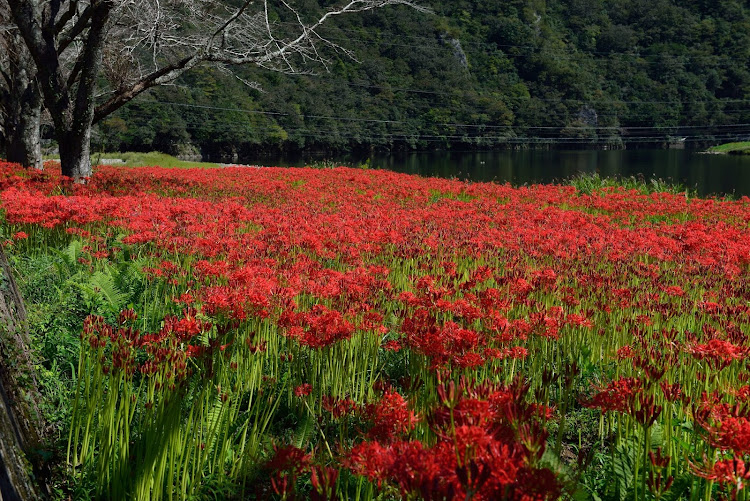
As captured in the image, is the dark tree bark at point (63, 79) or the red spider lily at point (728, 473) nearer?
the red spider lily at point (728, 473)

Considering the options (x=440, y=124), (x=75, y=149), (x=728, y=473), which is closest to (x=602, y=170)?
(x=75, y=149)

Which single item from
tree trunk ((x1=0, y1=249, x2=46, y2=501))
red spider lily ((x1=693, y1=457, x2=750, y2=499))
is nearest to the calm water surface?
red spider lily ((x1=693, y1=457, x2=750, y2=499))

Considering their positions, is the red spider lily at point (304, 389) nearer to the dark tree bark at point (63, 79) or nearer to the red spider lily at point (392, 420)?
the red spider lily at point (392, 420)

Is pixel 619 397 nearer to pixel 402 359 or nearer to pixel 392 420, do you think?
pixel 392 420

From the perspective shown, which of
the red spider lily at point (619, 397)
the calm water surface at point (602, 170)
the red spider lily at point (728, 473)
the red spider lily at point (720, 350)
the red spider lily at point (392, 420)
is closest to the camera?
the red spider lily at point (728, 473)

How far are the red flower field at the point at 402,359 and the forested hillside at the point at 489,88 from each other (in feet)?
181

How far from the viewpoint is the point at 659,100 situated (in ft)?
441

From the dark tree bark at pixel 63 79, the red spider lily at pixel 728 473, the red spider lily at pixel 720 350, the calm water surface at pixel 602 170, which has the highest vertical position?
the dark tree bark at pixel 63 79

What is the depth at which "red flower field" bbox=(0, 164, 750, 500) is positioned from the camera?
5.32 ft

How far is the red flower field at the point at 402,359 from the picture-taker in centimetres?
162

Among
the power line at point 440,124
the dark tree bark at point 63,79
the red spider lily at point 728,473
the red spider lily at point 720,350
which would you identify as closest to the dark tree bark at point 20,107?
the dark tree bark at point 63,79

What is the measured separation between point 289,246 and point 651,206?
9.38 meters

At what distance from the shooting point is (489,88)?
440 feet

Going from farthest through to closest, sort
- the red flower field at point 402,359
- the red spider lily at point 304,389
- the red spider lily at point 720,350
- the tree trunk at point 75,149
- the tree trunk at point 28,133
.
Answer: the tree trunk at point 28,133, the tree trunk at point 75,149, the red spider lily at point 304,389, the red spider lily at point 720,350, the red flower field at point 402,359
